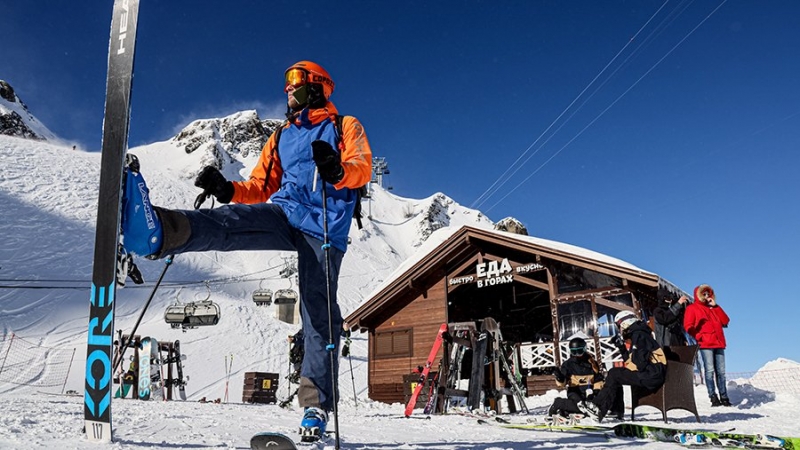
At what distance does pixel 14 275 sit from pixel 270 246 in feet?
119

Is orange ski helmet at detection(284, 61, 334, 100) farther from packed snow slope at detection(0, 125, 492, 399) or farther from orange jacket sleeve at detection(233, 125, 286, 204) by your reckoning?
packed snow slope at detection(0, 125, 492, 399)

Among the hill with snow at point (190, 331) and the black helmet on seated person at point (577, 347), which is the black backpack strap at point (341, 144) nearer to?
the hill with snow at point (190, 331)

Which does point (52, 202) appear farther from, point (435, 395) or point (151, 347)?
point (435, 395)

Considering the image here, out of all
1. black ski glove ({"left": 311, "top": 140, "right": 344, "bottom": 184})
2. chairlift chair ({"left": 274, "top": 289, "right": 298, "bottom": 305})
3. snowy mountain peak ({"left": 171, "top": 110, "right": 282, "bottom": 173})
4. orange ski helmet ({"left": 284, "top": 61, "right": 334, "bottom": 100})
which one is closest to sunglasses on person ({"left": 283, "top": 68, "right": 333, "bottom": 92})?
orange ski helmet ({"left": 284, "top": 61, "right": 334, "bottom": 100})

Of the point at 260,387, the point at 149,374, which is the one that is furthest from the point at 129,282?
the point at 149,374

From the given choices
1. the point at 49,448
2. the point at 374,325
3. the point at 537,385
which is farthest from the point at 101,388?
the point at 374,325

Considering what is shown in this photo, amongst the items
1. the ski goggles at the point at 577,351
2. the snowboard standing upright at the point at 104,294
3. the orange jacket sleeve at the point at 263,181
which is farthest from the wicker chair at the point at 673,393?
the snowboard standing upright at the point at 104,294

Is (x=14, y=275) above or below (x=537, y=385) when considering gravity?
above

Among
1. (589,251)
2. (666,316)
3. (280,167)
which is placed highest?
(589,251)

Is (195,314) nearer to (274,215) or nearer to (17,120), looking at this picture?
(274,215)

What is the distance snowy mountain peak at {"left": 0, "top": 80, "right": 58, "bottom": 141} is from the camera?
67625 millimetres

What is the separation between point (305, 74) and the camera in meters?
3.03

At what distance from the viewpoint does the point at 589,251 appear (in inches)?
625

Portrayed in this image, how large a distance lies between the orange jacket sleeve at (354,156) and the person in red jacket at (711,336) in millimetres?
7269
